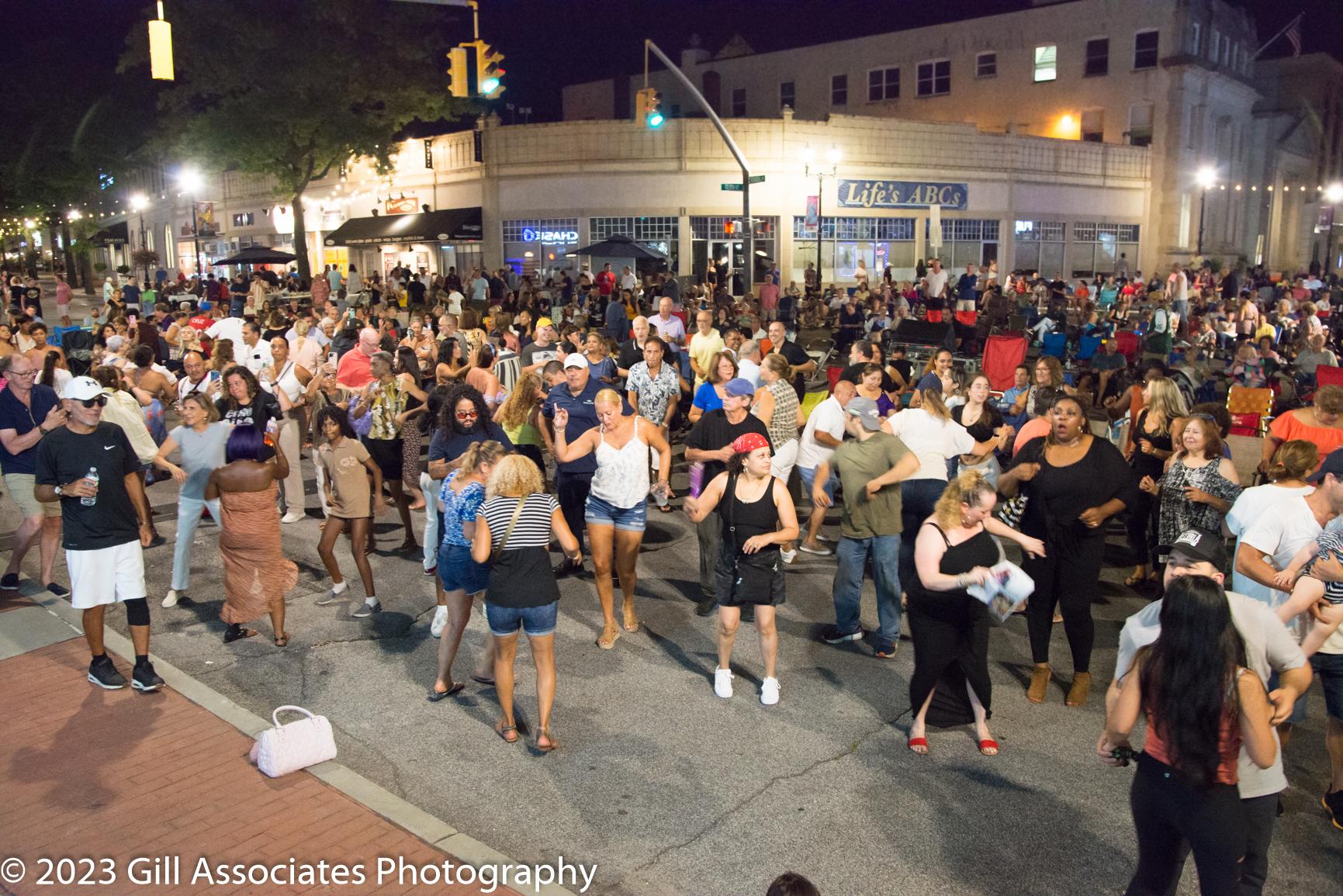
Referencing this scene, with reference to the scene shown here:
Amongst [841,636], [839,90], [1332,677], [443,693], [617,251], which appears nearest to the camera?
[1332,677]

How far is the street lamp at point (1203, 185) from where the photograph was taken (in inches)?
1779

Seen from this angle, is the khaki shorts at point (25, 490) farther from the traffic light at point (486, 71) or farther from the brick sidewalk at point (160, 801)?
the traffic light at point (486, 71)

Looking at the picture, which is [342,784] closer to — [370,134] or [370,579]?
[370,579]

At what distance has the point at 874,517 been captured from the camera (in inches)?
284

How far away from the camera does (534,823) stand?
5.27 meters

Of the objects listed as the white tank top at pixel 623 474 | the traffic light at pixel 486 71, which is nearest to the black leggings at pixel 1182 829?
the white tank top at pixel 623 474

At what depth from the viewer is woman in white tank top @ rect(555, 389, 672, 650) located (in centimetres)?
751

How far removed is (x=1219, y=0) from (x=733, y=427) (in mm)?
49855

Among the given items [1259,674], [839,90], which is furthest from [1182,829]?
[839,90]

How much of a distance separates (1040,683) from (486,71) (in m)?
14.3

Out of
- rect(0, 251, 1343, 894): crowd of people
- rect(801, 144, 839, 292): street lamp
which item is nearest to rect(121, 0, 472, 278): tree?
rect(801, 144, 839, 292): street lamp

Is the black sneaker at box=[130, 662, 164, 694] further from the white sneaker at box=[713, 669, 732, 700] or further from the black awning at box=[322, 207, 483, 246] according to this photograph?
the black awning at box=[322, 207, 483, 246]

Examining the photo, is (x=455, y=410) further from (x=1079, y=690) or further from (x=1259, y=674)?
(x=1259, y=674)

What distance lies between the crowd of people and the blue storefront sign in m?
25.0
